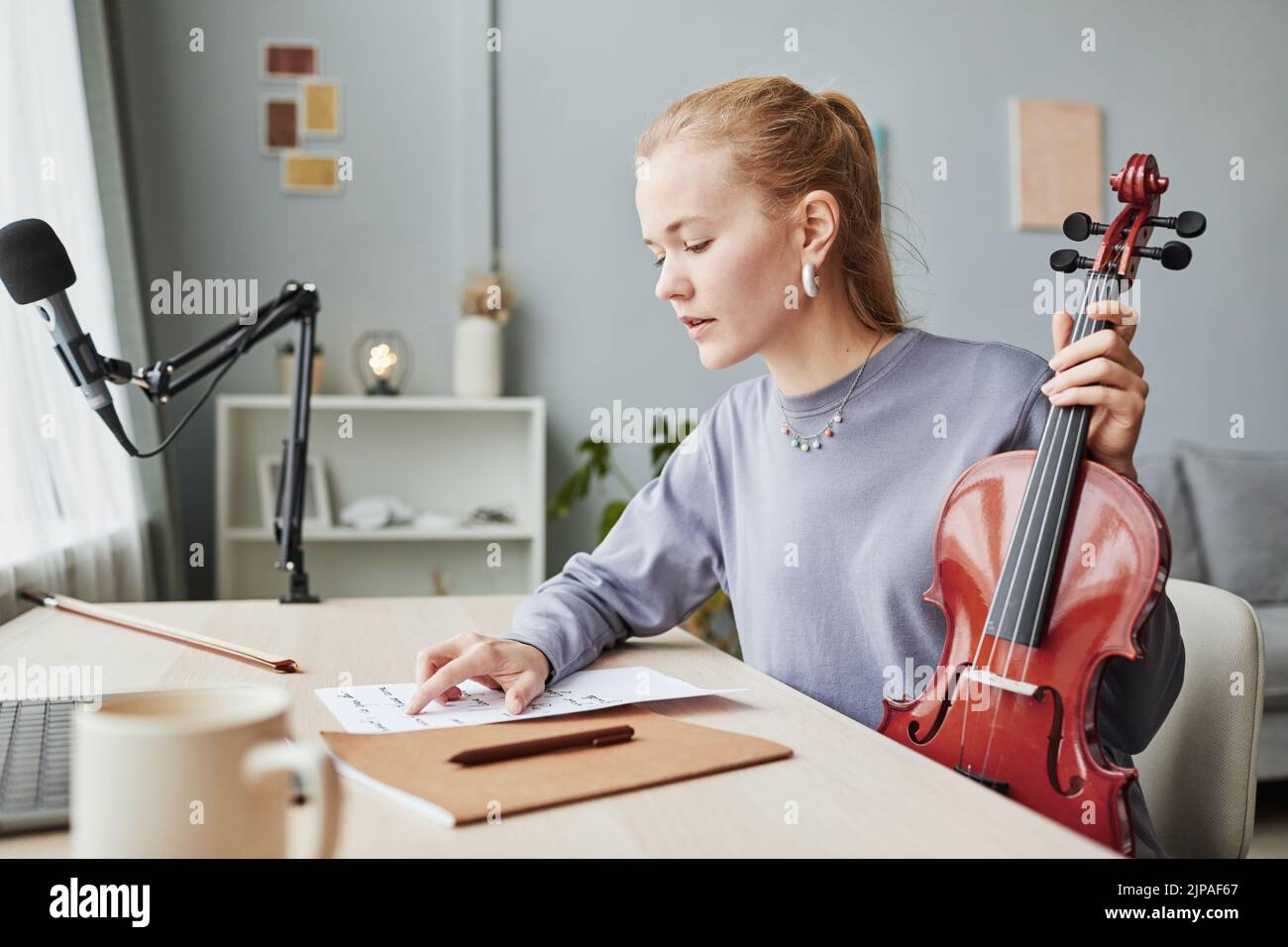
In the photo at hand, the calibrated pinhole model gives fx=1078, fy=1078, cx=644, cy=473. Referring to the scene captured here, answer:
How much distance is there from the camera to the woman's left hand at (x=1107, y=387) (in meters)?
0.86

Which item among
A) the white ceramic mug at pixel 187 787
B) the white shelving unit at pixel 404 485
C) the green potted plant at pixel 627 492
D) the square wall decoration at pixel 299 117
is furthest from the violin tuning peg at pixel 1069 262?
the square wall decoration at pixel 299 117

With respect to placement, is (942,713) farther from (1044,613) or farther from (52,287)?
(52,287)

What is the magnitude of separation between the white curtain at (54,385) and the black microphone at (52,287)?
45 centimetres

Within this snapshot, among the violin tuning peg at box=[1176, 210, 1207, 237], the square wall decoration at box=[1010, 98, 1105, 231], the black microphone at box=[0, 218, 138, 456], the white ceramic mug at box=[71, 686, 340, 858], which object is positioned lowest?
the white ceramic mug at box=[71, 686, 340, 858]

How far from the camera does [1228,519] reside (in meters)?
3.01

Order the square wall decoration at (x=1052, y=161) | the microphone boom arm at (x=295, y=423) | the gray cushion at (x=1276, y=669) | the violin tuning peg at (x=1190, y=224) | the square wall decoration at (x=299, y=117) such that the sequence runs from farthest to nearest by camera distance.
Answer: the square wall decoration at (x=1052, y=161) < the square wall decoration at (x=299, y=117) < the gray cushion at (x=1276, y=669) < the microphone boom arm at (x=295, y=423) < the violin tuning peg at (x=1190, y=224)

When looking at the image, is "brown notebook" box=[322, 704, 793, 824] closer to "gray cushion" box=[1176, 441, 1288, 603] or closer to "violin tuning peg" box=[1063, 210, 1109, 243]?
"violin tuning peg" box=[1063, 210, 1109, 243]

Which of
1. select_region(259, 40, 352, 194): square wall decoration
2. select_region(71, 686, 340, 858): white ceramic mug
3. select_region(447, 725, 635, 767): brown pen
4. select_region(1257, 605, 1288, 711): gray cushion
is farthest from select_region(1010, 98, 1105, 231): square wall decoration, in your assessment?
select_region(71, 686, 340, 858): white ceramic mug

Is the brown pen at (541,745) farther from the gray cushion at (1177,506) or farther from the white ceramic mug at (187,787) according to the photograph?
the gray cushion at (1177,506)

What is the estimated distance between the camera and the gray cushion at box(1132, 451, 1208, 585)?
299 cm

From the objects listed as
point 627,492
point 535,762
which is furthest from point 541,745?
point 627,492

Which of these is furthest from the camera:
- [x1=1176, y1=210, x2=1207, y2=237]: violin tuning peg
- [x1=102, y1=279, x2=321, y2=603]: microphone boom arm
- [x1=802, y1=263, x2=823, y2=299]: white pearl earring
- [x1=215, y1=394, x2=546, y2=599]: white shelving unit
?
[x1=215, y1=394, x2=546, y2=599]: white shelving unit

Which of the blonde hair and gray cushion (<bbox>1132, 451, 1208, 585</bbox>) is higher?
the blonde hair

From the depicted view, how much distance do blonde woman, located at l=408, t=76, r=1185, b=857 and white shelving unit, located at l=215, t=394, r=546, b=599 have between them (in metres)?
1.82
